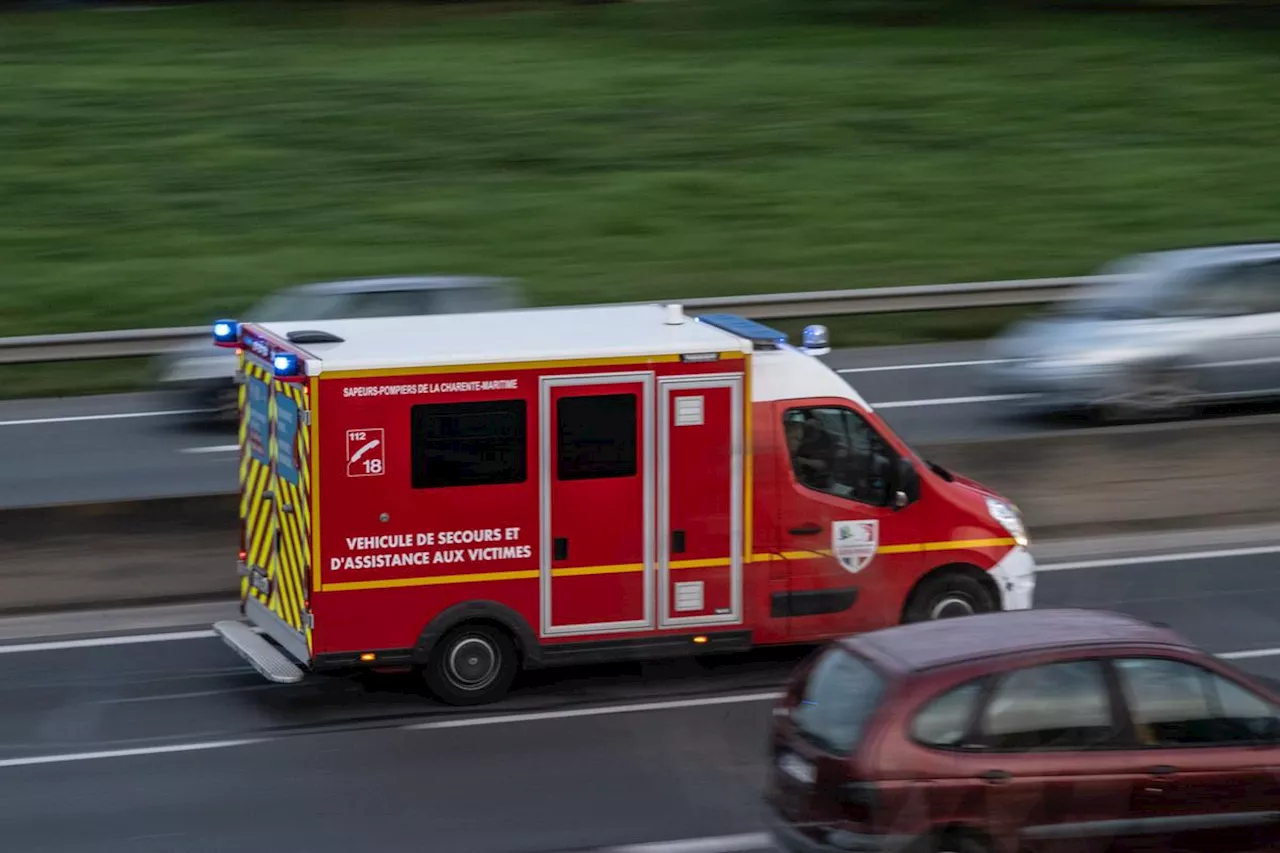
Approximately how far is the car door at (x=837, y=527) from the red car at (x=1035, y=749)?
141 inches

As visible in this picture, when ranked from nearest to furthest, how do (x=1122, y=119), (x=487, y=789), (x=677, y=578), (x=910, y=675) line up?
1. (x=910, y=675)
2. (x=487, y=789)
3. (x=677, y=578)
4. (x=1122, y=119)

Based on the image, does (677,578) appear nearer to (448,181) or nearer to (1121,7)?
(448,181)

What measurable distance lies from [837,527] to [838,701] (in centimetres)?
386

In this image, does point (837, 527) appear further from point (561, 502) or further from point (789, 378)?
point (561, 502)

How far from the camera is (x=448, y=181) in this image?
32.1 m

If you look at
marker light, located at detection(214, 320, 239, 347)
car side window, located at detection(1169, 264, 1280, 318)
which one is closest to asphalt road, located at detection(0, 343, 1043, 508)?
car side window, located at detection(1169, 264, 1280, 318)

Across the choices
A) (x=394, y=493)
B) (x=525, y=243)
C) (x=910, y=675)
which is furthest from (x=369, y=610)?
(x=525, y=243)

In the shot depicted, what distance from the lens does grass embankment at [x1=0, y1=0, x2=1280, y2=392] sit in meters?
28.1

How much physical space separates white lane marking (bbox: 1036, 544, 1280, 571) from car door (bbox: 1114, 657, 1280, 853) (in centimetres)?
667

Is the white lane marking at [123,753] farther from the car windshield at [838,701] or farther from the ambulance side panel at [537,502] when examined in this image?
the car windshield at [838,701]

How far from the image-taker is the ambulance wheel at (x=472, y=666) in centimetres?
1134

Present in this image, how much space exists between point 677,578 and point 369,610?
6.04 ft

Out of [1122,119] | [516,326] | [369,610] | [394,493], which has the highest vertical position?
[1122,119]

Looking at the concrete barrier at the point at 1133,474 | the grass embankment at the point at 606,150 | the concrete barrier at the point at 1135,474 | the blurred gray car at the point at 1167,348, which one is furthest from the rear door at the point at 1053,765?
the grass embankment at the point at 606,150
